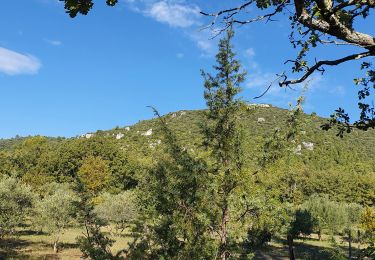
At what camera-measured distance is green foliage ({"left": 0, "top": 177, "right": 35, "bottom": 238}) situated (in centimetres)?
3611

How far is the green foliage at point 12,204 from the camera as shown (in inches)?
1422

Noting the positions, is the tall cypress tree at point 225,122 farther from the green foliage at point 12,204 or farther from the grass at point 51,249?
the green foliage at point 12,204

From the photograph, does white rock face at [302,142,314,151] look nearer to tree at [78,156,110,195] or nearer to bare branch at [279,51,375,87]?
tree at [78,156,110,195]

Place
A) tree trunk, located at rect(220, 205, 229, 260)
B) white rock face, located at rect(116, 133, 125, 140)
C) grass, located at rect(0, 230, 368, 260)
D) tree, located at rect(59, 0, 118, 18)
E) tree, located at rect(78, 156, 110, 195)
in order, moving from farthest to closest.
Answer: white rock face, located at rect(116, 133, 125, 140) < tree, located at rect(78, 156, 110, 195) < grass, located at rect(0, 230, 368, 260) < tree trunk, located at rect(220, 205, 229, 260) < tree, located at rect(59, 0, 118, 18)

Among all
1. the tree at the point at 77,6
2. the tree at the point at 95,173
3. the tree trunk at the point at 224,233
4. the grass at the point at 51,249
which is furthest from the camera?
the tree at the point at 95,173

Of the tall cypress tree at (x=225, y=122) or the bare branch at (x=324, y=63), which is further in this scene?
the tall cypress tree at (x=225, y=122)

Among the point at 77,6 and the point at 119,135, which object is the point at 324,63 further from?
the point at 119,135

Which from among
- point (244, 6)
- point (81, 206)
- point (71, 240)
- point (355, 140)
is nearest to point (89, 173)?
point (71, 240)

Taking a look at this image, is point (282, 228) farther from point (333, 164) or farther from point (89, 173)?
point (333, 164)

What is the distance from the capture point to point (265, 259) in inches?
1654

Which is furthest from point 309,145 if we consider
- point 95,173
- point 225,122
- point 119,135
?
point 225,122

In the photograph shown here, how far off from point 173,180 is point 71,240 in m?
43.9

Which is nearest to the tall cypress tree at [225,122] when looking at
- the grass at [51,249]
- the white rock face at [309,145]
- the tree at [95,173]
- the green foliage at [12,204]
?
the grass at [51,249]

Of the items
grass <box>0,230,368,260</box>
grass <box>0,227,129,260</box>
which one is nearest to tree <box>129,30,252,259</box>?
grass <box>0,230,368,260</box>
